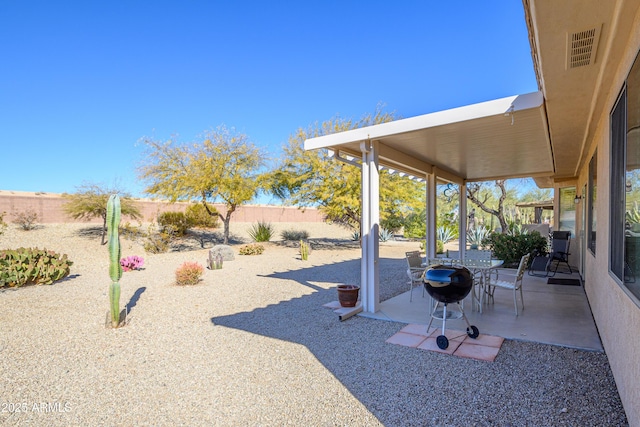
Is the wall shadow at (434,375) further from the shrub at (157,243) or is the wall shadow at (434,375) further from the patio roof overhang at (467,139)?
the shrub at (157,243)

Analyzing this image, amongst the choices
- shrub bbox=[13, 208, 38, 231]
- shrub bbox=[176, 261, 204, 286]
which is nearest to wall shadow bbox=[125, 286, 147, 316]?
shrub bbox=[176, 261, 204, 286]

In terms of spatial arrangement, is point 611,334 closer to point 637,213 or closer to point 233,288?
point 637,213

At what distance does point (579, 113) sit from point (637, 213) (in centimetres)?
263

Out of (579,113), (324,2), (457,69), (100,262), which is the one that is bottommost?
(100,262)

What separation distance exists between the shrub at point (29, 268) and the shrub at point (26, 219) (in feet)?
35.1

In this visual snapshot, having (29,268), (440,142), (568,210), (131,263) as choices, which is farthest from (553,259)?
(29,268)

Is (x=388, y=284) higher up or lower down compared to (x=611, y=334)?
lower down

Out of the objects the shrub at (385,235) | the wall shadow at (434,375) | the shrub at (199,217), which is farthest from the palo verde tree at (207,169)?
the wall shadow at (434,375)

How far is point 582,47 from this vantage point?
2.63 meters

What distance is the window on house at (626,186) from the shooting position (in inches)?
85.4

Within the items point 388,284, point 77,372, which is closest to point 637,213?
point 77,372

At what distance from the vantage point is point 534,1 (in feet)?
6.95

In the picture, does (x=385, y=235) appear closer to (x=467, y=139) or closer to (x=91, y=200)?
(x=467, y=139)

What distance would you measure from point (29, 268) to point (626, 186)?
9.61 meters
